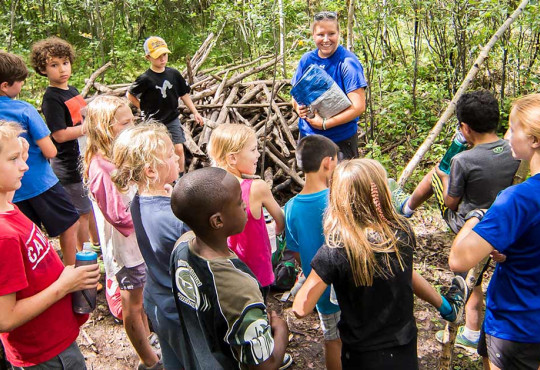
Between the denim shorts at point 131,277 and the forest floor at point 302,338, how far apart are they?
95cm

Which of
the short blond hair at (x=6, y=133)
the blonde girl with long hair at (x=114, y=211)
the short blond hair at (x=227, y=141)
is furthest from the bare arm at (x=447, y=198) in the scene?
the short blond hair at (x=6, y=133)

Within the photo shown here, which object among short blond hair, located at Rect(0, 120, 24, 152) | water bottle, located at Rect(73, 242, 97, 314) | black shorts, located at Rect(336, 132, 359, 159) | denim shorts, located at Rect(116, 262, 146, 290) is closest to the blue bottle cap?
water bottle, located at Rect(73, 242, 97, 314)

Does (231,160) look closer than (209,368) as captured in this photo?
No

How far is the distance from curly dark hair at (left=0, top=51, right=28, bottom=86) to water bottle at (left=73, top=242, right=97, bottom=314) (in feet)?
6.76

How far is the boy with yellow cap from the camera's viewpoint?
18.6ft

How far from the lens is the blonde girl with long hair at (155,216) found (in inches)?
99.3

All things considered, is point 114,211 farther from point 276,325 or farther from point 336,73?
point 336,73

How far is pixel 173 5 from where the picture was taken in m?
14.3

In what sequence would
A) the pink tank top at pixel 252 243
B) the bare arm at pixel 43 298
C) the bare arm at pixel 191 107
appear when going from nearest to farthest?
the bare arm at pixel 43 298
the pink tank top at pixel 252 243
the bare arm at pixel 191 107

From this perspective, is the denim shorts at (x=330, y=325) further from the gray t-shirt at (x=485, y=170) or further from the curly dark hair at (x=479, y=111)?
the curly dark hair at (x=479, y=111)

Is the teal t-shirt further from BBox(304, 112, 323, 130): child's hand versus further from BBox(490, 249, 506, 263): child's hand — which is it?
BBox(304, 112, 323, 130): child's hand

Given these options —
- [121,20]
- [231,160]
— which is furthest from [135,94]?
[121,20]

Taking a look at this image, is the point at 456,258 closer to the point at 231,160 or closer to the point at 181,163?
the point at 231,160

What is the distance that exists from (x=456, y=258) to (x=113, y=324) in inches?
132
